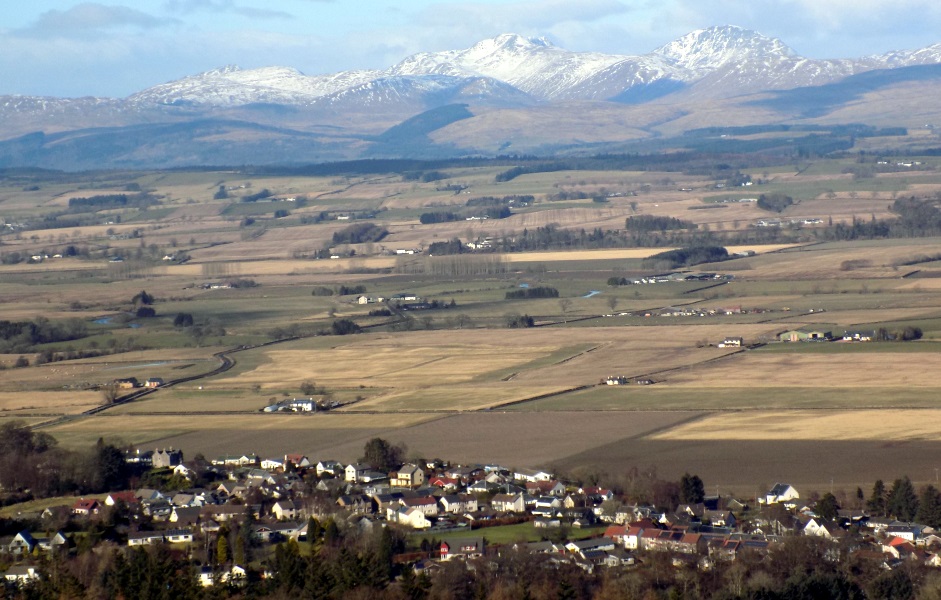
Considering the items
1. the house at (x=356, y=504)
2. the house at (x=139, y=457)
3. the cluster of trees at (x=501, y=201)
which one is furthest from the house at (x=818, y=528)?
the cluster of trees at (x=501, y=201)

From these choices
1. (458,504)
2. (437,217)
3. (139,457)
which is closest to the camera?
(458,504)

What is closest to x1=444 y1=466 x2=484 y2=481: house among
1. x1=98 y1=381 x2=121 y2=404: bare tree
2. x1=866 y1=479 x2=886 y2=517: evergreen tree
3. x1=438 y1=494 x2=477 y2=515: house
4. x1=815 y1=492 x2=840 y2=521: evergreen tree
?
x1=438 y1=494 x2=477 y2=515: house

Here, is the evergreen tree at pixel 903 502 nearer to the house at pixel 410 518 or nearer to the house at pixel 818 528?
the house at pixel 818 528

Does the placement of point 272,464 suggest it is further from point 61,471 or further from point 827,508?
point 827,508

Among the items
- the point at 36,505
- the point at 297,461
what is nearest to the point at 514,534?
the point at 297,461

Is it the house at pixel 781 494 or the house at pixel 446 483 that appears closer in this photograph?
the house at pixel 781 494

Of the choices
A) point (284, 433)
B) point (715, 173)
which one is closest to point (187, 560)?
point (284, 433)
